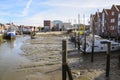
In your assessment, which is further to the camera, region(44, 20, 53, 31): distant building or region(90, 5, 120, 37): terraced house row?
region(44, 20, 53, 31): distant building

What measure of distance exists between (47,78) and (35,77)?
1.12 m

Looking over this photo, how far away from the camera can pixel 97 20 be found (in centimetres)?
8338

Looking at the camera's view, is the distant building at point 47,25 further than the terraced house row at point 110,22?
Yes

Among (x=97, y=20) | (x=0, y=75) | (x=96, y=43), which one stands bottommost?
(x=0, y=75)

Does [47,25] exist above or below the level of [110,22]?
below

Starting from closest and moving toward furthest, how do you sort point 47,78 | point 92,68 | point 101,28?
point 47,78
point 92,68
point 101,28

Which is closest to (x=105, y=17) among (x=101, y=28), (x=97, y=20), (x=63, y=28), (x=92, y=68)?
(x=101, y=28)

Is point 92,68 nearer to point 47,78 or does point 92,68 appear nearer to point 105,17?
point 47,78

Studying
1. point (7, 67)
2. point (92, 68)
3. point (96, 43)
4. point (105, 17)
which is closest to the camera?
point (92, 68)

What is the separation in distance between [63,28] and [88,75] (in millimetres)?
125003

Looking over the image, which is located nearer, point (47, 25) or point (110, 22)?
point (110, 22)

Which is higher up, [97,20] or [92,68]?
[97,20]

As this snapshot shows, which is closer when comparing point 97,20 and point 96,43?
point 96,43

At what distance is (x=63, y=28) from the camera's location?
467 feet
